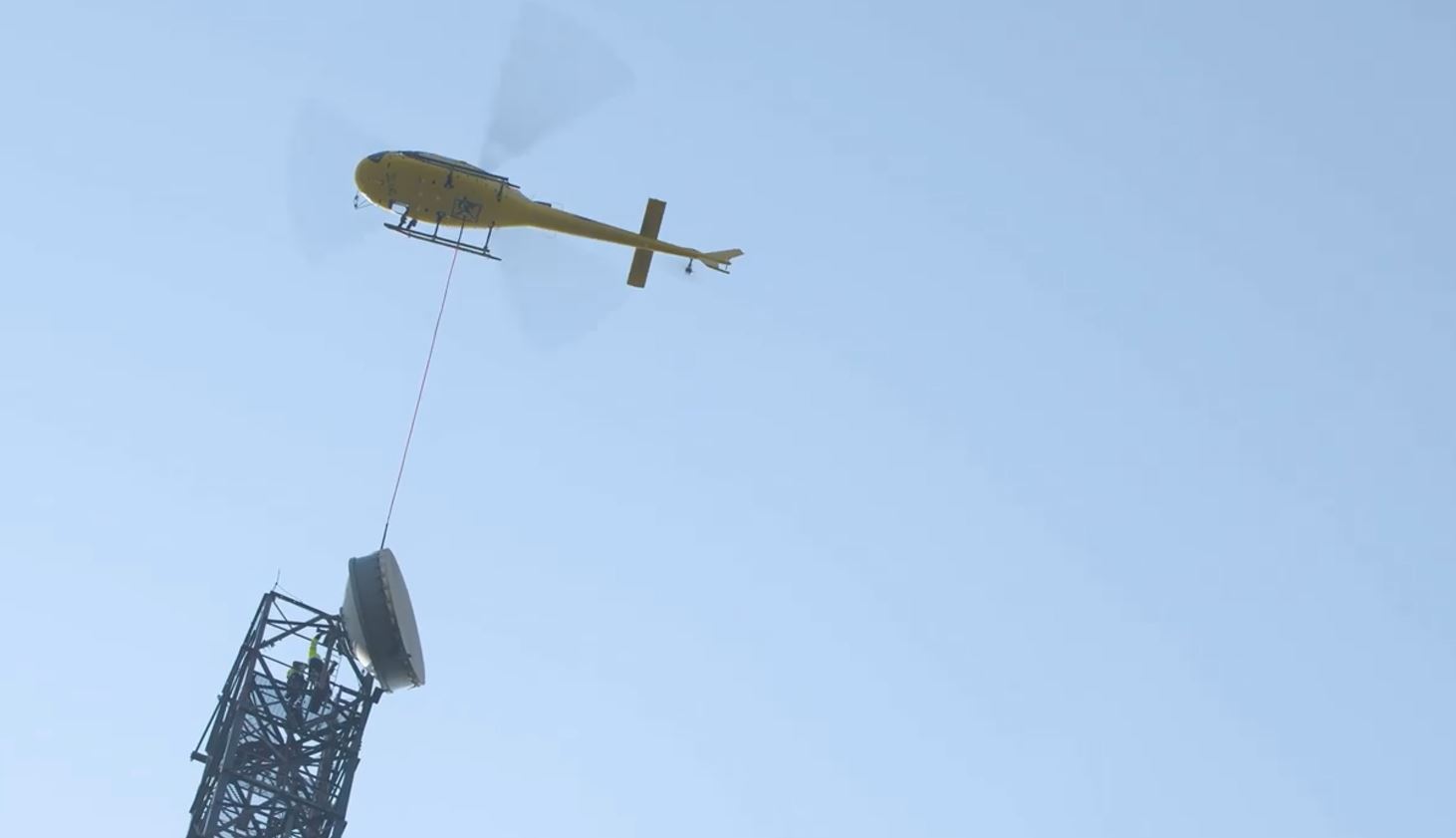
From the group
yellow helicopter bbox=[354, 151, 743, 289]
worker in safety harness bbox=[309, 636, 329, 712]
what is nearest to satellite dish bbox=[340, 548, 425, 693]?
worker in safety harness bbox=[309, 636, 329, 712]

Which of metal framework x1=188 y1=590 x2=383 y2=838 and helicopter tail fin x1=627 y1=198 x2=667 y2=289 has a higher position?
helicopter tail fin x1=627 y1=198 x2=667 y2=289

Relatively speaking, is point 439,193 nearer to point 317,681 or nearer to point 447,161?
point 447,161

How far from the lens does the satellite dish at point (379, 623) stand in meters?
43.9

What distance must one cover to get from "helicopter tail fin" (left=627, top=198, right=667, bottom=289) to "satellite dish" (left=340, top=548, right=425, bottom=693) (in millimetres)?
12375

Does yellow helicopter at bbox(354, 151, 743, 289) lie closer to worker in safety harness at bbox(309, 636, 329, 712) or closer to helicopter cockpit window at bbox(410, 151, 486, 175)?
helicopter cockpit window at bbox(410, 151, 486, 175)

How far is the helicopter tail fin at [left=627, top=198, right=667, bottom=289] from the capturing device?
52812 mm

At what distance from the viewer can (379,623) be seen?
43875mm

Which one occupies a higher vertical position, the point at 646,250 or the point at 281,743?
the point at 646,250

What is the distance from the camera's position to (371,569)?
44344mm

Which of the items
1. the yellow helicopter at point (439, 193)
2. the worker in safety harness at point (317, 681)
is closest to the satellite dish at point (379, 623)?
the worker in safety harness at point (317, 681)

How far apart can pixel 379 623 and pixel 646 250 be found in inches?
573

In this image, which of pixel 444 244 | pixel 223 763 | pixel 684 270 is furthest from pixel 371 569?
pixel 684 270

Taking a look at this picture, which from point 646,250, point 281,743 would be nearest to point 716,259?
point 646,250

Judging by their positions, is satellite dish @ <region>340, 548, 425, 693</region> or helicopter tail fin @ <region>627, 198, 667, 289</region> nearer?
satellite dish @ <region>340, 548, 425, 693</region>
